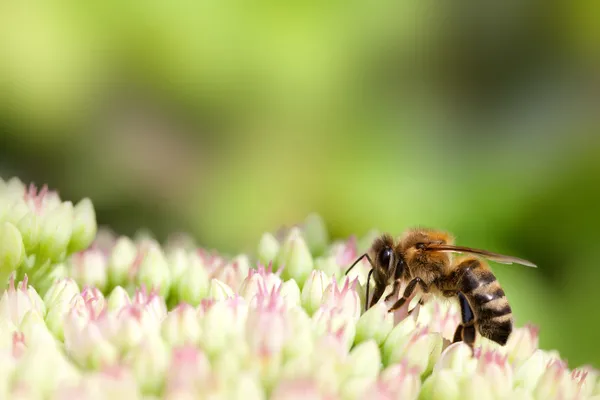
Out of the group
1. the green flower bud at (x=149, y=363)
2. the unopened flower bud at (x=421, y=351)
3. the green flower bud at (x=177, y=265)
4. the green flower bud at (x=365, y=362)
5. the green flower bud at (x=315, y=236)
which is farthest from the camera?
the green flower bud at (x=315, y=236)

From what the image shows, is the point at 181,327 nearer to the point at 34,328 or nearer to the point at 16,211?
the point at 34,328

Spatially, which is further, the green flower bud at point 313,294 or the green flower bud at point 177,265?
the green flower bud at point 177,265

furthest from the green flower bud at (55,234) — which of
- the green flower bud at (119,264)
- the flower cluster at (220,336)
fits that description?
the green flower bud at (119,264)

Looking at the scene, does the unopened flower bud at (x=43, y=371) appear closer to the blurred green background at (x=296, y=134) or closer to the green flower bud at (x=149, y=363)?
the green flower bud at (x=149, y=363)

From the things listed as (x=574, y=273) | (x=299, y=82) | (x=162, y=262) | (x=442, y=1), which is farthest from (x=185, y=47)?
(x=574, y=273)

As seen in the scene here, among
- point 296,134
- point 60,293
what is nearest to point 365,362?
point 60,293

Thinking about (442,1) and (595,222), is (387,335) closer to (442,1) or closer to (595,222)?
(595,222)

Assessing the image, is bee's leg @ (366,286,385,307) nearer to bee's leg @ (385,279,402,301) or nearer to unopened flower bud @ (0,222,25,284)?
bee's leg @ (385,279,402,301)

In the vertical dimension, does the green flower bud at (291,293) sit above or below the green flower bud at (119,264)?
above
